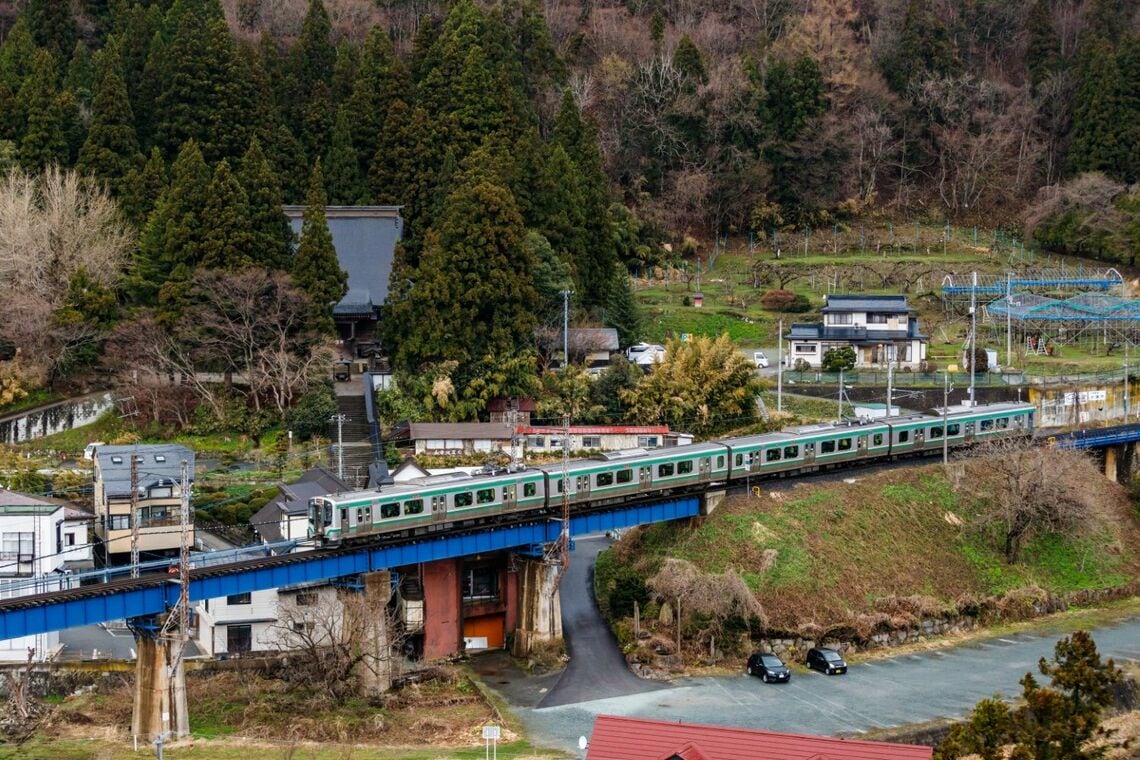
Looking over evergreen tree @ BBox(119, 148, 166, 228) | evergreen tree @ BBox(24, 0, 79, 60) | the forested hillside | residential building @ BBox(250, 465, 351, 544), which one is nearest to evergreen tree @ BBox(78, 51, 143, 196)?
the forested hillside

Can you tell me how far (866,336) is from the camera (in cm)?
6400

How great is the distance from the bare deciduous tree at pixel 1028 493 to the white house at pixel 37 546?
26682mm

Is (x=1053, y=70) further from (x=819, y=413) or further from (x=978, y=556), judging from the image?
(x=978, y=556)

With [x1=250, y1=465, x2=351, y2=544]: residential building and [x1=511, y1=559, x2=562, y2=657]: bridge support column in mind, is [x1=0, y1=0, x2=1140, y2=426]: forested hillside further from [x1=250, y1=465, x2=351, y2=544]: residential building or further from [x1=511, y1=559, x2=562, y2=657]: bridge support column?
[x1=511, y1=559, x2=562, y2=657]: bridge support column

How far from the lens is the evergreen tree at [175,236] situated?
5809 cm

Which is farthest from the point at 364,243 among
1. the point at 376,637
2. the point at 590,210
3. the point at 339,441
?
the point at 376,637

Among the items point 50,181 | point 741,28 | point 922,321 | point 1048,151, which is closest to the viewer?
point 50,181

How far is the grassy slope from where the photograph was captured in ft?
153

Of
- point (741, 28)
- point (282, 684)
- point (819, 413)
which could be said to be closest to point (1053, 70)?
point (741, 28)

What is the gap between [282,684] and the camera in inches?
1647

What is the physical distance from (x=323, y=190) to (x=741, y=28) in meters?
34.1

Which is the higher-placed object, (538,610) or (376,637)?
(538,610)

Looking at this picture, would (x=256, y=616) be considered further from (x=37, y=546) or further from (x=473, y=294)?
(x=473, y=294)

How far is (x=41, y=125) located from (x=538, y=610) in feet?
110
